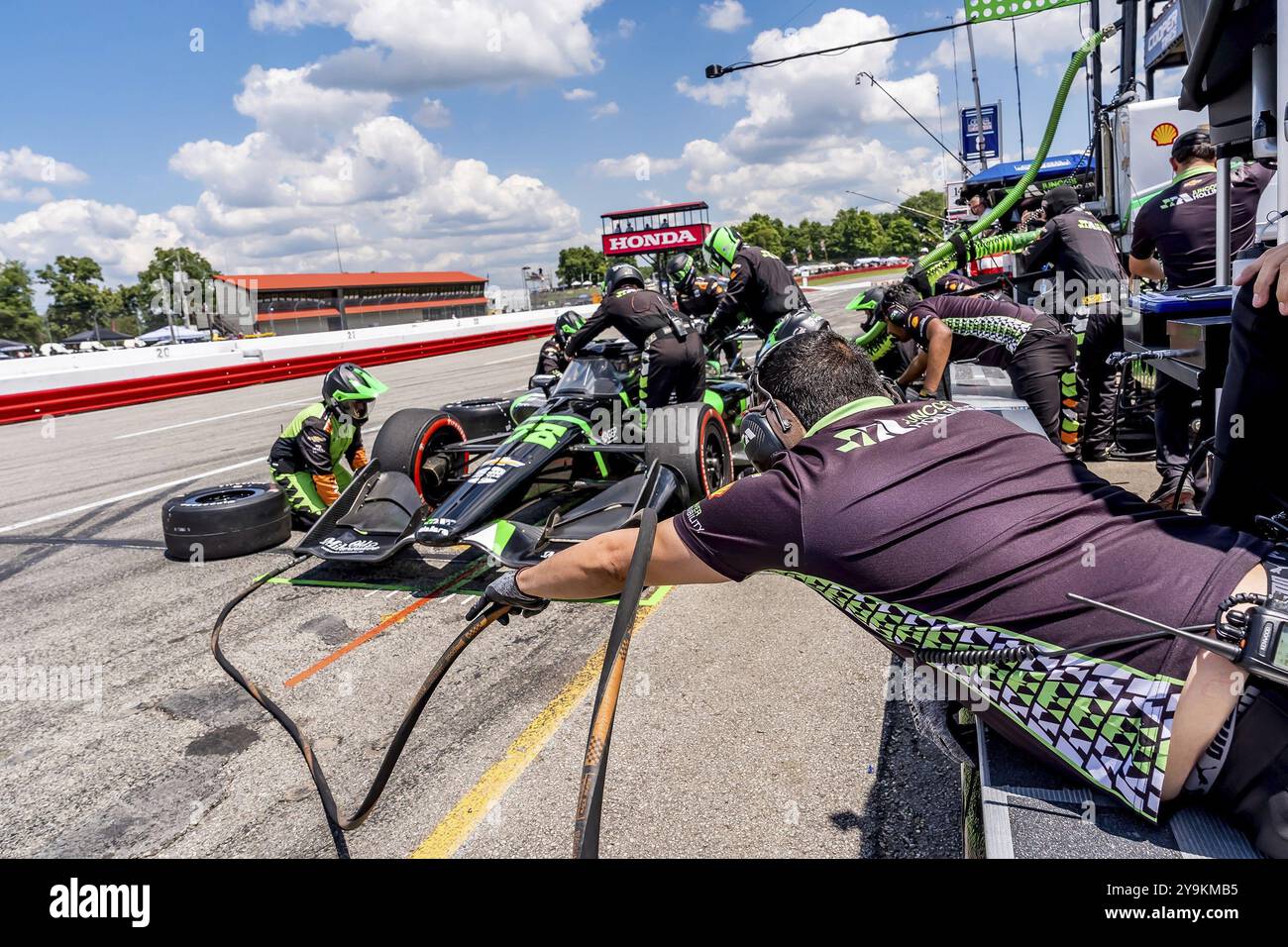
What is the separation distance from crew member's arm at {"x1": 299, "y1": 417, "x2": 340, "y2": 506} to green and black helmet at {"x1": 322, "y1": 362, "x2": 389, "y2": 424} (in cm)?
19

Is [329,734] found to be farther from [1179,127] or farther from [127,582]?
[1179,127]

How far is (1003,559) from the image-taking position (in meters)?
Result: 1.72

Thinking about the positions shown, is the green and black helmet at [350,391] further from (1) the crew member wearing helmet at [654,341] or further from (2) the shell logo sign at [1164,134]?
(2) the shell logo sign at [1164,134]

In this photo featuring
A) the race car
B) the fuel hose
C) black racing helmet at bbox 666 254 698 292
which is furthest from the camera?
black racing helmet at bbox 666 254 698 292

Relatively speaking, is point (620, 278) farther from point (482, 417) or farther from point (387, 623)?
point (387, 623)

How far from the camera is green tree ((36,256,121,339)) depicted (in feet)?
223

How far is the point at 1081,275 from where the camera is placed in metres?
6.52

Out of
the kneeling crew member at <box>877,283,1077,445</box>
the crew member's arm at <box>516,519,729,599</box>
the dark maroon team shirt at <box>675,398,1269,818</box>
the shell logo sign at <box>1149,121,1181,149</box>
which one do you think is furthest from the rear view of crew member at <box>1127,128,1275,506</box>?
the shell logo sign at <box>1149,121,1181,149</box>

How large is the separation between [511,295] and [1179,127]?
4348cm

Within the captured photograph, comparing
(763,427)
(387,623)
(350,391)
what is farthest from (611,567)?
(350,391)

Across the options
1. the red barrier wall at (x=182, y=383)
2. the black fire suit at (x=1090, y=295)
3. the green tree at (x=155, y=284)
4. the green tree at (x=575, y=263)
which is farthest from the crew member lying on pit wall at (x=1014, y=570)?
the green tree at (x=575, y=263)

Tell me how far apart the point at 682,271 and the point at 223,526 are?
4.74 meters

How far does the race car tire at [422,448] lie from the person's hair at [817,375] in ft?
13.0

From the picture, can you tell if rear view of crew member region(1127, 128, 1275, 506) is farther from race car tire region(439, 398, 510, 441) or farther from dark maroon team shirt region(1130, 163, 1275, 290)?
race car tire region(439, 398, 510, 441)
